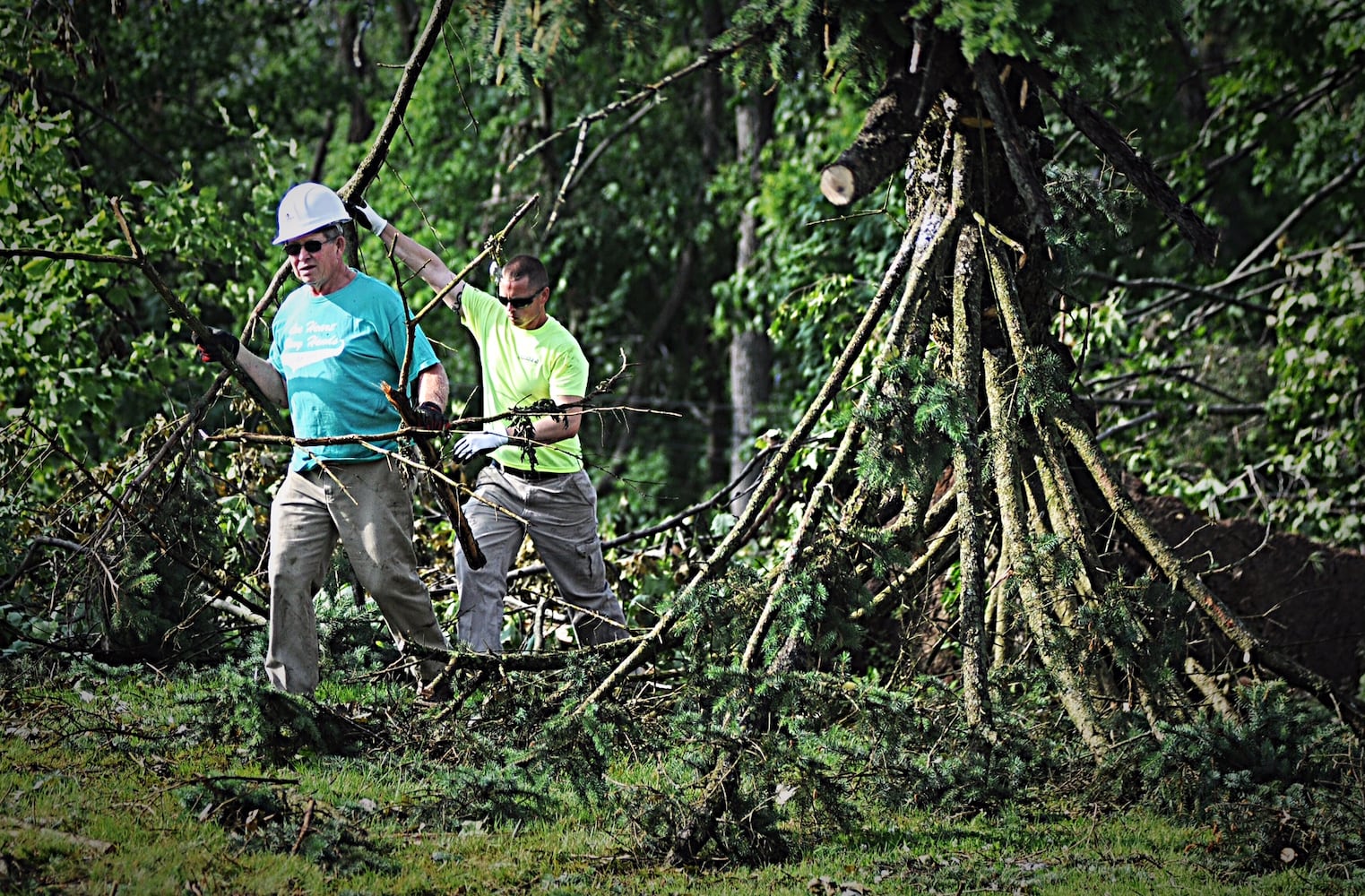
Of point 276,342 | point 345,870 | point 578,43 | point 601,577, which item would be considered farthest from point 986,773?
point 578,43

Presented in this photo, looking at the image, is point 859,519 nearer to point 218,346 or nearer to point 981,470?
point 981,470

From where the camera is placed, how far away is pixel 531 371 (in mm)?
6242

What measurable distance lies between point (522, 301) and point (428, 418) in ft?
3.41

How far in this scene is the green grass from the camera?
4047mm

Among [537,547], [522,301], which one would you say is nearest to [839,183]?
[522,301]

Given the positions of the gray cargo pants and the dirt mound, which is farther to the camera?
the dirt mound

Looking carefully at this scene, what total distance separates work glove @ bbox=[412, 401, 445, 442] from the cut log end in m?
1.85

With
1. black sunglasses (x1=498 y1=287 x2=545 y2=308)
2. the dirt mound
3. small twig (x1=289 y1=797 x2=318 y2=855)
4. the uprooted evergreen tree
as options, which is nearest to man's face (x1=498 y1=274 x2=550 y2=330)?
black sunglasses (x1=498 y1=287 x2=545 y2=308)

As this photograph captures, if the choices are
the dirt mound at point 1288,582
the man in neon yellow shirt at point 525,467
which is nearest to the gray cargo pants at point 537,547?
the man in neon yellow shirt at point 525,467

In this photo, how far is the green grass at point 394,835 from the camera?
405 centimetres

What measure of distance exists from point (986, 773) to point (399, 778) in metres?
2.18

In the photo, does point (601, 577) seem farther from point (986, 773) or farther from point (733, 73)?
point (733, 73)

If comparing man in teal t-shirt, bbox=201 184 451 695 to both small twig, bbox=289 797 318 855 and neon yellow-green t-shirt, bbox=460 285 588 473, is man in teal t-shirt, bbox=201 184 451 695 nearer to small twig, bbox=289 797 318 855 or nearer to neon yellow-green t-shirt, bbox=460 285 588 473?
neon yellow-green t-shirt, bbox=460 285 588 473

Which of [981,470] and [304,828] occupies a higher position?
[981,470]
